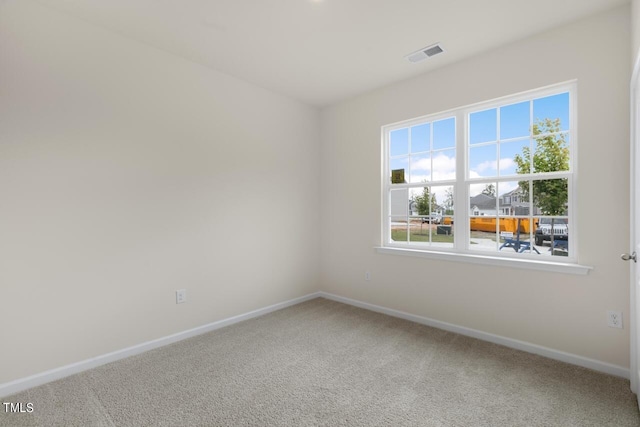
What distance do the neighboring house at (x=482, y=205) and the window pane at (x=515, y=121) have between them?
569 mm

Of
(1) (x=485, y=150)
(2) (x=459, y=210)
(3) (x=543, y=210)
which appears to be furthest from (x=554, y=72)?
(2) (x=459, y=210)

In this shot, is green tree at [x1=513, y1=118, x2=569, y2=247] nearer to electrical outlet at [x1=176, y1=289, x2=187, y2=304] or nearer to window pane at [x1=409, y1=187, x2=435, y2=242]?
window pane at [x1=409, y1=187, x2=435, y2=242]

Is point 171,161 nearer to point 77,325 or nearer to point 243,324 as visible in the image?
point 77,325

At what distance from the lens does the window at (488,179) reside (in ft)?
8.55

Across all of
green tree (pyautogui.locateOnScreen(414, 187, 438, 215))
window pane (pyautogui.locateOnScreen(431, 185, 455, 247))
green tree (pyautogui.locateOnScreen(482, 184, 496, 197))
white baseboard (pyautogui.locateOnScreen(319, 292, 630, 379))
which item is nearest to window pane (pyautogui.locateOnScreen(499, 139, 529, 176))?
green tree (pyautogui.locateOnScreen(482, 184, 496, 197))

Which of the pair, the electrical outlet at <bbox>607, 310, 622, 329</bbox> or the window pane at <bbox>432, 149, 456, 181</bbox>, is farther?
the window pane at <bbox>432, 149, 456, 181</bbox>

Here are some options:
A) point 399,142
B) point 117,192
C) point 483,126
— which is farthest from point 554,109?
point 117,192

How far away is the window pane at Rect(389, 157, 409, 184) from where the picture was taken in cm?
362

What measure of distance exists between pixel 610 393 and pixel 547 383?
13.6 inches

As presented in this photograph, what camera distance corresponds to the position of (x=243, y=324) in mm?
3318

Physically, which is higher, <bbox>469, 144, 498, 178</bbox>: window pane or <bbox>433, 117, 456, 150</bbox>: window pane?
<bbox>433, 117, 456, 150</bbox>: window pane

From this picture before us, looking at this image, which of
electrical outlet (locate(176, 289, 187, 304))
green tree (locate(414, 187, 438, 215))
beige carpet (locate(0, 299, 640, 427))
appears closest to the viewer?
beige carpet (locate(0, 299, 640, 427))

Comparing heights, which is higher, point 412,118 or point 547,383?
point 412,118

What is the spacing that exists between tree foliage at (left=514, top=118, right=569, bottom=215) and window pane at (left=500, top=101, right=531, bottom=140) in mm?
90
